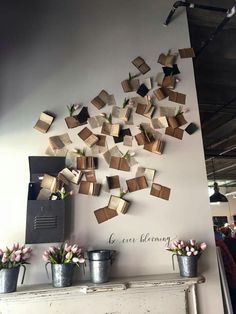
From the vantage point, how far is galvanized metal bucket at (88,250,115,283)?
1544mm

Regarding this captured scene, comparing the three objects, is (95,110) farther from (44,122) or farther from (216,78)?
(216,78)

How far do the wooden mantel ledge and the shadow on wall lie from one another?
1.02 metres

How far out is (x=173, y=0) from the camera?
7.61 feet

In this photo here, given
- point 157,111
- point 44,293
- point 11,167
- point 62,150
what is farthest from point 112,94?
point 44,293

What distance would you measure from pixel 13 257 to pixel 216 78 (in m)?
3.09

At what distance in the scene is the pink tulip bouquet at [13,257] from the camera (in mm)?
1436

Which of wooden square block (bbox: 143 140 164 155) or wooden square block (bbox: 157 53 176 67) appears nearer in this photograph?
wooden square block (bbox: 143 140 164 155)

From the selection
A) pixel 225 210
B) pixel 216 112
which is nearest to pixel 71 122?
pixel 216 112

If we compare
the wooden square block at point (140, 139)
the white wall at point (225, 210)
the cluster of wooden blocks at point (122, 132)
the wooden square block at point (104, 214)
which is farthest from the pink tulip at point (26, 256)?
the white wall at point (225, 210)

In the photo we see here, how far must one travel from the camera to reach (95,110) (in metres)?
1.92

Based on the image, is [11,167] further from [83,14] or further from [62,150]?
[83,14]

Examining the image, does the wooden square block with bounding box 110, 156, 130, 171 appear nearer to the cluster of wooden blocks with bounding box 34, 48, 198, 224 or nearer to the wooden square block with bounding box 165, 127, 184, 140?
the cluster of wooden blocks with bounding box 34, 48, 198, 224

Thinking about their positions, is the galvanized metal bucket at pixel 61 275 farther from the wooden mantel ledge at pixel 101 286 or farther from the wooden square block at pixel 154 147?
the wooden square block at pixel 154 147

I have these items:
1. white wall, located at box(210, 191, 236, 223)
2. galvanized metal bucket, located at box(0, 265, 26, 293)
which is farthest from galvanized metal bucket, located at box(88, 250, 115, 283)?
white wall, located at box(210, 191, 236, 223)
